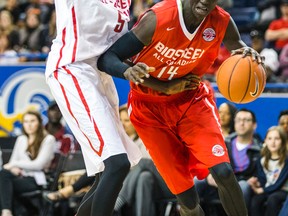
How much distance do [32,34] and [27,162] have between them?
14.1ft

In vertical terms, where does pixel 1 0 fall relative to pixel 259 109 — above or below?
below

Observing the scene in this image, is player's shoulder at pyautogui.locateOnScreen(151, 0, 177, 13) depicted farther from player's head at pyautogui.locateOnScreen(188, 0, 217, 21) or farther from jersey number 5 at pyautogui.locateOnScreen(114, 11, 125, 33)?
jersey number 5 at pyautogui.locateOnScreen(114, 11, 125, 33)

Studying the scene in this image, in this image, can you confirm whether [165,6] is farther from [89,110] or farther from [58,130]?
[58,130]

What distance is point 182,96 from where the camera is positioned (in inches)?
244

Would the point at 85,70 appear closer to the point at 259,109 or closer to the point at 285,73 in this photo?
the point at 259,109

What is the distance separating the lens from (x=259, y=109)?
367 inches

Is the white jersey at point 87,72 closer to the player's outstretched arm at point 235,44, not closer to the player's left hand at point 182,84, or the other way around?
the player's left hand at point 182,84

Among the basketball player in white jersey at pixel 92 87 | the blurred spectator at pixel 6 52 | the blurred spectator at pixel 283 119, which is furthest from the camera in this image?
the blurred spectator at pixel 6 52

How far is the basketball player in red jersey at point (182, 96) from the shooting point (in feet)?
18.8

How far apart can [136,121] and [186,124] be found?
0.41 metres

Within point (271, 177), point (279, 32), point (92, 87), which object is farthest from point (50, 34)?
Answer: point (92, 87)

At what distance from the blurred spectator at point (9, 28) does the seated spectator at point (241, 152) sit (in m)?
5.26

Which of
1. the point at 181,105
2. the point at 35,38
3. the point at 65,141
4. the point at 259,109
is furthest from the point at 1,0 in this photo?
the point at 181,105

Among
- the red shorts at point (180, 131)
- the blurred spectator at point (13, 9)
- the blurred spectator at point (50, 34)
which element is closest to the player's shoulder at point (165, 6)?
the red shorts at point (180, 131)
